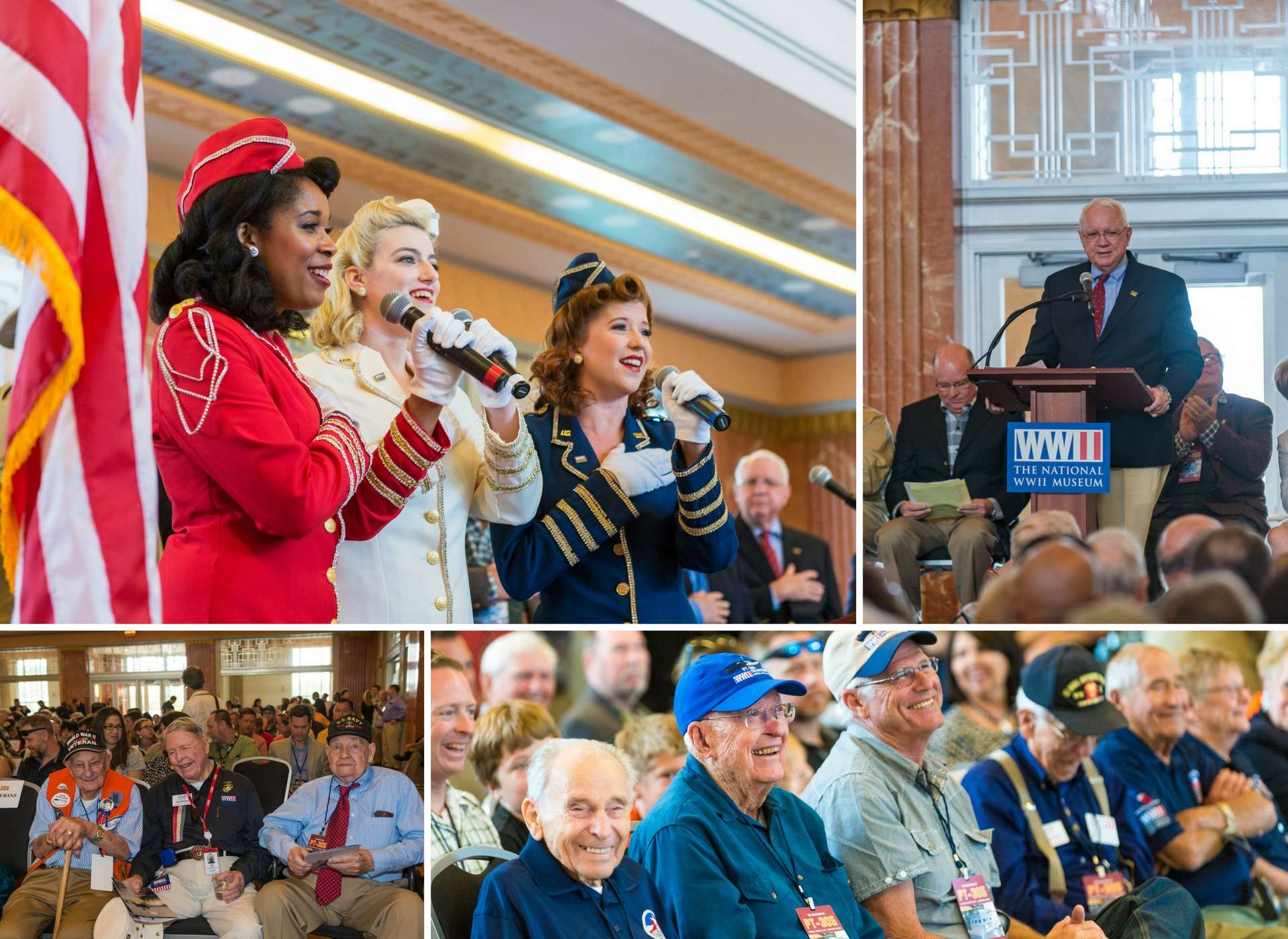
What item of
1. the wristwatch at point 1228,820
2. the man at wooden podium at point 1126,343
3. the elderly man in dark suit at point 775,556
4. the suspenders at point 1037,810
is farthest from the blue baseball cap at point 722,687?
the wristwatch at point 1228,820

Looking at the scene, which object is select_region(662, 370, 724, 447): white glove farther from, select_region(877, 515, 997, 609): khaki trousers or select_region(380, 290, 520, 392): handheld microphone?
select_region(877, 515, 997, 609): khaki trousers

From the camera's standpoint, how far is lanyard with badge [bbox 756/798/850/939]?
2787 mm

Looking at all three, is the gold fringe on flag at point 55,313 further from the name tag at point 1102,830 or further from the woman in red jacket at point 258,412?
the name tag at point 1102,830

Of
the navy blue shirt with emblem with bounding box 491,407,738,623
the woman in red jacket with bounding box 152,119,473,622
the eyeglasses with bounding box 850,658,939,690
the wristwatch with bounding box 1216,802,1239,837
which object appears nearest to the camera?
the woman in red jacket with bounding box 152,119,473,622

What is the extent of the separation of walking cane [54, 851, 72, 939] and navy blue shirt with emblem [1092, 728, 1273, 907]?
212 centimetres

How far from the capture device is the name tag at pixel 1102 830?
3.25 meters

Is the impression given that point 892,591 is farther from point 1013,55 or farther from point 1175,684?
point 1013,55

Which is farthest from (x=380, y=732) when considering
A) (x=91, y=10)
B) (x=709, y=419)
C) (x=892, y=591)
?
(x=91, y=10)

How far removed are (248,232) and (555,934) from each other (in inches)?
53.1

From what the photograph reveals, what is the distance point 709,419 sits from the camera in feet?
9.71

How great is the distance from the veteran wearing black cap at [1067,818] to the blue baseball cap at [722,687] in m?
0.62

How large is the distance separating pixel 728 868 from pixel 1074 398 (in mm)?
1224

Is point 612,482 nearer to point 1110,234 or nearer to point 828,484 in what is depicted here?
point 828,484

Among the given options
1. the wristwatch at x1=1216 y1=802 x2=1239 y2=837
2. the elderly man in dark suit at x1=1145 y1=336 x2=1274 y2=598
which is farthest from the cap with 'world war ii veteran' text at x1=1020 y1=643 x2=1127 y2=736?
the wristwatch at x1=1216 y1=802 x2=1239 y2=837
